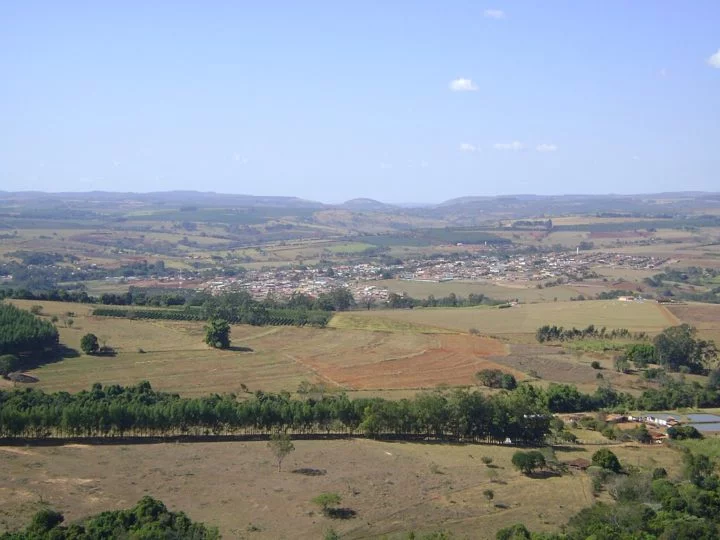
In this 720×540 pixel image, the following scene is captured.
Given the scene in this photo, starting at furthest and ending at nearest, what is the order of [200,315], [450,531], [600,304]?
[600,304] < [200,315] < [450,531]

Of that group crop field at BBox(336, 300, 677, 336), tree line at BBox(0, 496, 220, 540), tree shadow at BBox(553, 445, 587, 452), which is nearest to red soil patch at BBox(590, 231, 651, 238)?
crop field at BBox(336, 300, 677, 336)

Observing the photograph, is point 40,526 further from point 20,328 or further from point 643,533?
point 20,328

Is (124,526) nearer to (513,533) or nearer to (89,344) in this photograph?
(513,533)

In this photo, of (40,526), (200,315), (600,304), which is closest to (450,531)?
(40,526)

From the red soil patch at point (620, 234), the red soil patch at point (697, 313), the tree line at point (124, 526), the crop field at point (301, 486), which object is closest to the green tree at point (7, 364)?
the crop field at point (301, 486)

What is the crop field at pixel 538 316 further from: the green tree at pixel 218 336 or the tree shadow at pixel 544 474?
the tree shadow at pixel 544 474

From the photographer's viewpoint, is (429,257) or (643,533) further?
(429,257)
